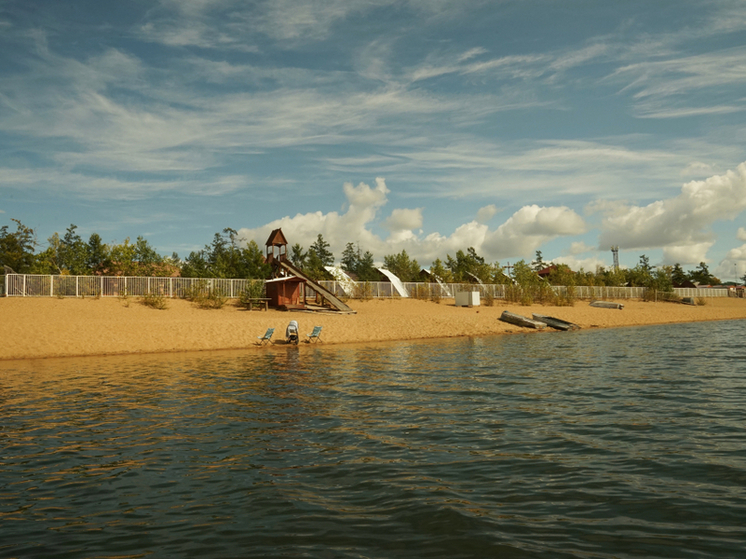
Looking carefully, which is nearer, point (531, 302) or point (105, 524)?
point (105, 524)

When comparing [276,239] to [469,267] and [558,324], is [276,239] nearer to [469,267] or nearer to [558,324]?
[558,324]

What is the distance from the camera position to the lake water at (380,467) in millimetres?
4953

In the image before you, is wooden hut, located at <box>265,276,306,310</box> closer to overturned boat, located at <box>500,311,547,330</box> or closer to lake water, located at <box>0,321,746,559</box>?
overturned boat, located at <box>500,311,547,330</box>

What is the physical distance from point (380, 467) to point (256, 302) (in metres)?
32.4

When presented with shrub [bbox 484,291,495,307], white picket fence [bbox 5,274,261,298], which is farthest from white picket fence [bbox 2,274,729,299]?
shrub [bbox 484,291,495,307]

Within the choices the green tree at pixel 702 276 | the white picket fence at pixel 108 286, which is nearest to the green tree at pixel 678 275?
the green tree at pixel 702 276

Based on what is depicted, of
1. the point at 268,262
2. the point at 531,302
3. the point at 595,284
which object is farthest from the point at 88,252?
the point at 595,284

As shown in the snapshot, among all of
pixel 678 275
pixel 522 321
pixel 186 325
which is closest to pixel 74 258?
pixel 186 325

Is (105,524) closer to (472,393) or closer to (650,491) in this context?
(650,491)

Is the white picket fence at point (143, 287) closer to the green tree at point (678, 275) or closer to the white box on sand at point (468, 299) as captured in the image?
the white box on sand at point (468, 299)

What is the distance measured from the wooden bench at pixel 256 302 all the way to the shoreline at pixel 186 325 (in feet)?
2.09

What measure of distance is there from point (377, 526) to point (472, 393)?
24.7 feet

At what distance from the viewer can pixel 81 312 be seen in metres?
31.0

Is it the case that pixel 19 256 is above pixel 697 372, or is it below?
above
